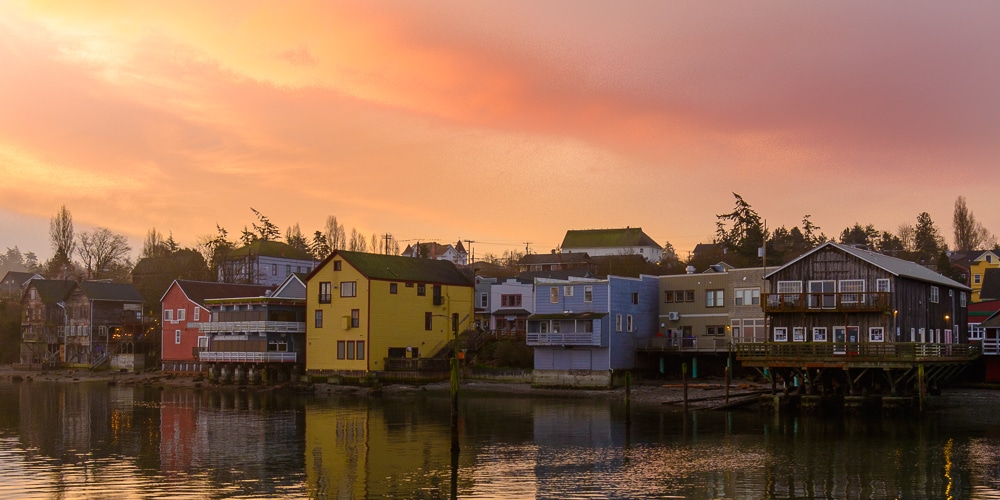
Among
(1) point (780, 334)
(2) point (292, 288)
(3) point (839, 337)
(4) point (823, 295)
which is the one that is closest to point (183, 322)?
(2) point (292, 288)

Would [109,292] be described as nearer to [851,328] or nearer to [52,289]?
[52,289]

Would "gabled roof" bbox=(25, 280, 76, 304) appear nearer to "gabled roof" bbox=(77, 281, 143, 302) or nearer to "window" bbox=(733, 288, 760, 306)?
"gabled roof" bbox=(77, 281, 143, 302)

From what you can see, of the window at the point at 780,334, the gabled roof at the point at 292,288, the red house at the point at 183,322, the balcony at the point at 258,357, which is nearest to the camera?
the window at the point at 780,334

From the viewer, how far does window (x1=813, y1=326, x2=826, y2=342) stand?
64.2 m

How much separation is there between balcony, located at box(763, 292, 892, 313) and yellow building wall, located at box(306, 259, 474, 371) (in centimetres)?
3310

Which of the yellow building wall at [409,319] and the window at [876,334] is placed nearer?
the window at [876,334]

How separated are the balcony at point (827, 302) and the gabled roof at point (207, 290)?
2307 inches

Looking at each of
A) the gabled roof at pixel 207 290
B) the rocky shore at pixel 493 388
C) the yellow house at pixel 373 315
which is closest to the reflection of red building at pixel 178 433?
the rocky shore at pixel 493 388

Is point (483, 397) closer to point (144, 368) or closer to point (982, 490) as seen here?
point (982, 490)

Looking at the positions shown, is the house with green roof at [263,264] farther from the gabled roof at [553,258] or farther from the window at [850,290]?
the window at [850,290]

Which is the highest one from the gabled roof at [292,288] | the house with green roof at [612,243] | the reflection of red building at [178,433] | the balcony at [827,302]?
the house with green roof at [612,243]

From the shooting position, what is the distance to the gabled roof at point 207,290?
102825 millimetres

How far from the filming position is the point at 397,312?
8631 cm

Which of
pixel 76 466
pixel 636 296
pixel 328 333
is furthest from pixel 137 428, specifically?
pixel 636 296
